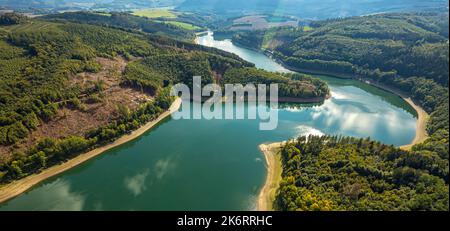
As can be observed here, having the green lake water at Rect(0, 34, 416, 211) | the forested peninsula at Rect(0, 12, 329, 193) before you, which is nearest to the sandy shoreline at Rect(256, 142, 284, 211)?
the green lake water at Rect(0, 34, 416, 211)

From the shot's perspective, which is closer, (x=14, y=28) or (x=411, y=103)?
(x=411, y=103)

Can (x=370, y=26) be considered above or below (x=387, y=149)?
above

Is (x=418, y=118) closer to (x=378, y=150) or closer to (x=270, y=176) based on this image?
(x=378, y=150)

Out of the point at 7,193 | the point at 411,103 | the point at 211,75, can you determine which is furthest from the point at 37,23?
the point at 411,103

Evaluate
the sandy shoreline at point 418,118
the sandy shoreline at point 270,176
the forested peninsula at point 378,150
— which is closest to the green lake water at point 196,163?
the sandy shoreline at point 270,176

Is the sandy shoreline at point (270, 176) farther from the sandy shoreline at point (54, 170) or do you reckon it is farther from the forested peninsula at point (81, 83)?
the forested peninsula at point (81, 83)

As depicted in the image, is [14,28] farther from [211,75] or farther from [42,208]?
[42,208]
